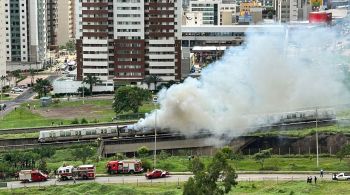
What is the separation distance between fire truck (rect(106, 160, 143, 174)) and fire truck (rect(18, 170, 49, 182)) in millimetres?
3254

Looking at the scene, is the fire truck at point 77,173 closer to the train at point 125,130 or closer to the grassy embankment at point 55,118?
the train at point 125,130

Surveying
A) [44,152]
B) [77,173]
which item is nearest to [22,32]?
[44,152]

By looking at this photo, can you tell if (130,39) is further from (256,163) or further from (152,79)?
(256,163)

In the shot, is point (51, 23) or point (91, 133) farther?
point (51, 23)

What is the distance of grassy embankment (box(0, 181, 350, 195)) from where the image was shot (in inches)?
1276

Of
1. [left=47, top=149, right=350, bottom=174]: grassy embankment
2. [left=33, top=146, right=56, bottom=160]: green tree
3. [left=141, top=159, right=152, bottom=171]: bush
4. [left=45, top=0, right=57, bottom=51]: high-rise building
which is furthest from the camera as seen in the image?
[left=45, top=0, right=57, bottom=51]: high-rise building

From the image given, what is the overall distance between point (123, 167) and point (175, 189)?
4.95 metres

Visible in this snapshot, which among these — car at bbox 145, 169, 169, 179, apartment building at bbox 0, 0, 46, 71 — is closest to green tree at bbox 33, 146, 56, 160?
car at bbox 145, 169, 169, 179

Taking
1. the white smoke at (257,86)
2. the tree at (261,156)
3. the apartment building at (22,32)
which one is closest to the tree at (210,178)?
the tree at (261,156)

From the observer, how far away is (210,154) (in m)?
44.1

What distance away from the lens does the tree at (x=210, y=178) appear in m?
26.9

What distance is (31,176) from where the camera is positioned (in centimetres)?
3584

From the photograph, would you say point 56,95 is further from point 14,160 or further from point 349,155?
point 349,155

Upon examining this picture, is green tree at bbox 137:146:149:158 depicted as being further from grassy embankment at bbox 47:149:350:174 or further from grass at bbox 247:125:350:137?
grass at bbox 247:125:350:137
